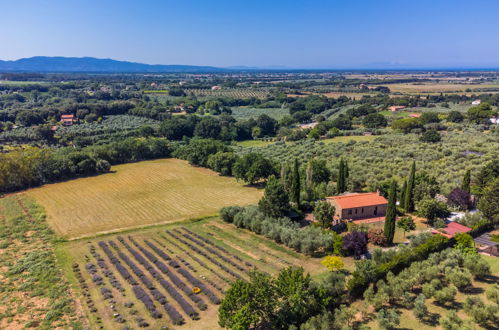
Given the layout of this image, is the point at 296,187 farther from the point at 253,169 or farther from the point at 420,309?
the point at 420,309

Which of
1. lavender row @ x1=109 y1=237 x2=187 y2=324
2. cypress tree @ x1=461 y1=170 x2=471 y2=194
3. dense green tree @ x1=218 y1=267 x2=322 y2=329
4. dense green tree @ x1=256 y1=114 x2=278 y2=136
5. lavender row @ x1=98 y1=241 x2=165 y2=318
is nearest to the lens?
dense green tree @ x1=218 y1=267 x2=322 y2=329

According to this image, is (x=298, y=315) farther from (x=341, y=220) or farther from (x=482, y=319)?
(x=341, y=220)

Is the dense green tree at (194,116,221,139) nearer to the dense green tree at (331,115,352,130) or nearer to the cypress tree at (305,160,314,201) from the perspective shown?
the dense green tree at (331,115,352,130)

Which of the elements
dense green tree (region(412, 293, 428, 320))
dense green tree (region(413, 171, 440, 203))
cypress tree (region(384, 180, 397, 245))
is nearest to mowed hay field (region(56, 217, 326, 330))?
cypress tree (region(384, 180, 397, 245))

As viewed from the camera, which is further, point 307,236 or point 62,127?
point 62,127

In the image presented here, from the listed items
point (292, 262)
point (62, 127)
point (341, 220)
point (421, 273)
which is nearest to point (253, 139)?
point (62, 127)

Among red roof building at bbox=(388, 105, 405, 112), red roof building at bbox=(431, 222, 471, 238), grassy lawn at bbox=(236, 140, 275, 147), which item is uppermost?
red roof building at bbox=(388, 105, 405, 112)

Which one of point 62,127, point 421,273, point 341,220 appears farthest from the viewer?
point 62,127
